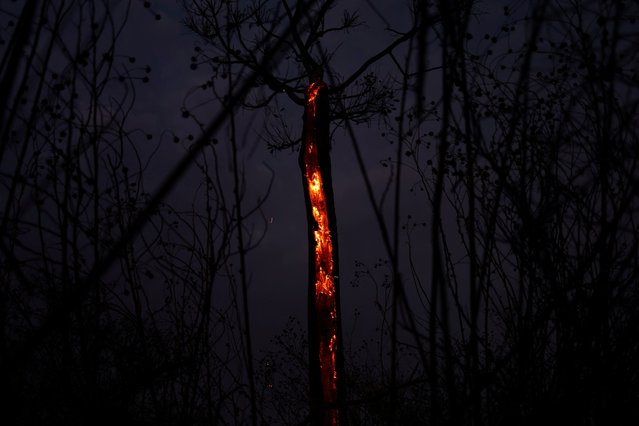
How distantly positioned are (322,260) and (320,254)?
0.17 feet

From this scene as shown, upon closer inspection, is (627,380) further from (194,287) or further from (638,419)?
(194,287)

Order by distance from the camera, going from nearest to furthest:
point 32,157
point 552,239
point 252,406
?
point 252,406 → point 32,157 → point 552,239

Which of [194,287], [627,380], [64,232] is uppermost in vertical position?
[194,287]

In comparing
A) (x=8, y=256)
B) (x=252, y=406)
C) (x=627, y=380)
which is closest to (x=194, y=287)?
(x=252, y=406)

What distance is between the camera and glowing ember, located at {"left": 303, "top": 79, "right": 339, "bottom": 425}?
3658 mm

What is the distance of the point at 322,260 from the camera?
3947mm

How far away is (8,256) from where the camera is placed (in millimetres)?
786

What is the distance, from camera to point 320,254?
3934 mm

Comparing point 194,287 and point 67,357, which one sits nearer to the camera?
point 67,357

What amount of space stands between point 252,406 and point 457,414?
43cm

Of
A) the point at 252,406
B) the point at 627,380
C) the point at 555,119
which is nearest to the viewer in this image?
the point at 252,406

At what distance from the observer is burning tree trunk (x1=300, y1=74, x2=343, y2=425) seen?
366cm

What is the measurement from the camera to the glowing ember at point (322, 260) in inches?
144

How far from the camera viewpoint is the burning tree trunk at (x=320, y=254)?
3664mm
